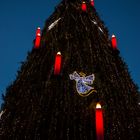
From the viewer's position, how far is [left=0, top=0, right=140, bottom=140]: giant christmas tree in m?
6.21

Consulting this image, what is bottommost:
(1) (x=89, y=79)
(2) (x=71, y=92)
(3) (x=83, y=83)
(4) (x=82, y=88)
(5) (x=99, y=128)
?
(5) (x=99, y=128)

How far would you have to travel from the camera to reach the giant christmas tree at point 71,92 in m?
6.21

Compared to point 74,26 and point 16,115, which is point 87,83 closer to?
point 16,115

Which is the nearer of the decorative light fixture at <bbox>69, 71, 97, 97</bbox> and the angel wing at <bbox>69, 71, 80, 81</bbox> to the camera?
the decorative light fixture at <bbox>69, 71, 97, 97</bbox>

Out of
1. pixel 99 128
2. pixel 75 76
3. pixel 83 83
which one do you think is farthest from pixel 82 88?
pixel 99 128

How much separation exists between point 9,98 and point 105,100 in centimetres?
294

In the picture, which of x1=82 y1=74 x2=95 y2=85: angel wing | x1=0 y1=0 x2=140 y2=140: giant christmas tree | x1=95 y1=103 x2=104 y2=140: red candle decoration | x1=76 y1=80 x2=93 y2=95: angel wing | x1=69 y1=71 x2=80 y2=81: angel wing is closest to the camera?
x1=95 y1=103 x2=104 y2=140: red candle decoration

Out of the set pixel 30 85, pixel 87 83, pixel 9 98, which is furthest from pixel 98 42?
pixel 9 98

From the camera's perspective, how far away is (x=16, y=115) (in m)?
6.82

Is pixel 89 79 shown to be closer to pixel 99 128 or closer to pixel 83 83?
pixel 83 83

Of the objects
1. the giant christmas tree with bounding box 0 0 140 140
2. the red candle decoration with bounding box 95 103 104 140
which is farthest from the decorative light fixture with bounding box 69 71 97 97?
the red candle decoration with bounding box 95 103 104 140

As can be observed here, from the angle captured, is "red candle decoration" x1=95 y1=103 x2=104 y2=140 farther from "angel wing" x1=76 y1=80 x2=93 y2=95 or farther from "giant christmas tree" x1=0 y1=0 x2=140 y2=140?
"angel wing" x1=76 y1=80 x2=93 y2=95

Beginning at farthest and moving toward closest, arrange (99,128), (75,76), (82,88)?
(75,76), (82,88), (99,128)

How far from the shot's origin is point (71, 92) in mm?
6816
